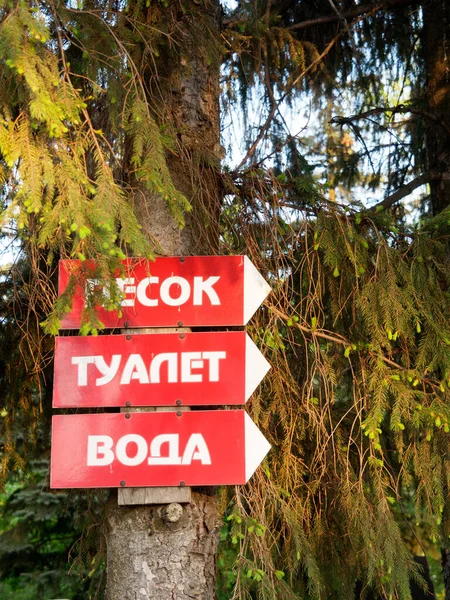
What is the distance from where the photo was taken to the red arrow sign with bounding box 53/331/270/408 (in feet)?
11.0

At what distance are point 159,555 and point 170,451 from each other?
1.46ft

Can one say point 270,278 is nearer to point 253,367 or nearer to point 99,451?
point 253,367

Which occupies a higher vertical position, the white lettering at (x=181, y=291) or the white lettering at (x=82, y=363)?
the white lettering at (x=181, y=291)

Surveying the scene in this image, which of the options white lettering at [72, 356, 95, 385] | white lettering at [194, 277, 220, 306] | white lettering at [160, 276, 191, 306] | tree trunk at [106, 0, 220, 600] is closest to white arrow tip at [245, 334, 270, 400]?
white lettering at [194, 277, 220, 306]

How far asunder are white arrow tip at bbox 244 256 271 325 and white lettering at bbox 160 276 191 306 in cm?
27

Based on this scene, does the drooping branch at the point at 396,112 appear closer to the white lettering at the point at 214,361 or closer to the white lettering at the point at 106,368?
the white lettering at the point at 214,361

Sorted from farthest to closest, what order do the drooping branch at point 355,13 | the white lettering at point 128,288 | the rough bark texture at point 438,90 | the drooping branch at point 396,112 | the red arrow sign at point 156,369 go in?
the rough bark texture at point 438,90 → the drooping branch at point 355,13 → the drooping branch at point 396,112 → the white lettering at point 128,288 → the red arrow sign at point 156,369

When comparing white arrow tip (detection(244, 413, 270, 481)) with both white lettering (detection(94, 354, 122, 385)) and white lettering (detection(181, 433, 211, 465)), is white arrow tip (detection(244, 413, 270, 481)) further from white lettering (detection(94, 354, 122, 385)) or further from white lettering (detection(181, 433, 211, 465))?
white lettering (detection(94, 354, 122, 385))

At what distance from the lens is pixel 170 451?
3291 millimetres

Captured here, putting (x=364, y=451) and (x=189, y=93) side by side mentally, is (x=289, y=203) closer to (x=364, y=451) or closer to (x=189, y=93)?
(x=189, y=93)

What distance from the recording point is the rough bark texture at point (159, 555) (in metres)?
3.26

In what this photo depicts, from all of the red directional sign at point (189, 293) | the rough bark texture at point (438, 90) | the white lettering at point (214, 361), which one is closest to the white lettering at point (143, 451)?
the white lettering at point (214, 361)

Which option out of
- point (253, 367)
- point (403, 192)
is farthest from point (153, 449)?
point (403, 192)

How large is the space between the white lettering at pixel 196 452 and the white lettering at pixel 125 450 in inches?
7.0
